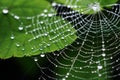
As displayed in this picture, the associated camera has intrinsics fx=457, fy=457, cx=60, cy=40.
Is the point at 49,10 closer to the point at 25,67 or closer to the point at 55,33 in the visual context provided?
the point at 55,33

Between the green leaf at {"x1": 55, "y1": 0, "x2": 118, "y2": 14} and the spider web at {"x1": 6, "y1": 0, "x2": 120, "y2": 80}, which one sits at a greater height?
the green leaf at {"x1": 55, "y1": 0, "x2": 118, "y2": 14}

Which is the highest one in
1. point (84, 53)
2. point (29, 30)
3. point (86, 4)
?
point (86, 4)

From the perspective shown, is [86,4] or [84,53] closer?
[86,4]

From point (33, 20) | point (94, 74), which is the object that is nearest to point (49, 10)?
point (33, 20)

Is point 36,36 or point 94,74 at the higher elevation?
point 36,36
